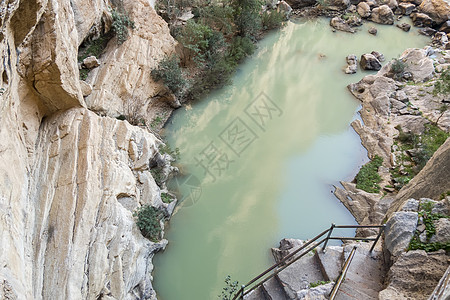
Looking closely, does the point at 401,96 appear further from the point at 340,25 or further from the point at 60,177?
the point at 60,177

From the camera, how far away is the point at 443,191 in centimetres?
532

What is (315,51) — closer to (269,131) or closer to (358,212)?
(269,131)

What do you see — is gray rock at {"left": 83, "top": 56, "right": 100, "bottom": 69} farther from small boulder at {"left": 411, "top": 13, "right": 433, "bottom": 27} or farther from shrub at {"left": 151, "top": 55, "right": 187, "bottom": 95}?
small boulder at {"left": 411, "top": 13, "right": 433, "bottom": 27}

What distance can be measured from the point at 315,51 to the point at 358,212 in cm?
868

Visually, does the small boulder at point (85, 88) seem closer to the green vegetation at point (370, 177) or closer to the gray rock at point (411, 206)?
the gray rock at point (411, 206)

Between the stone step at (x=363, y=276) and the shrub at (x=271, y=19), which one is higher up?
the shrub at (x=271, y=19)

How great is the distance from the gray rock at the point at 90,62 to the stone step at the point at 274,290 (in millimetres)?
7565

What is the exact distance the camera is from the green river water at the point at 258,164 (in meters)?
7.69

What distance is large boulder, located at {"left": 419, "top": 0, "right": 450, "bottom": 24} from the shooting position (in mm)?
16656

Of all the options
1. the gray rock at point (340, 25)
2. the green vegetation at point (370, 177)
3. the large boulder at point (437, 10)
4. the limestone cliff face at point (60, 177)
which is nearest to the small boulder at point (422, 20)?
the large boulder at point (437, 10)

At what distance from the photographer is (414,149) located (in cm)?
991

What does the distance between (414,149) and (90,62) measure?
10.2 m

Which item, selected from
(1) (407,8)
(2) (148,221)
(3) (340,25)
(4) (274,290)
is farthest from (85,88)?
(1) (407,8)

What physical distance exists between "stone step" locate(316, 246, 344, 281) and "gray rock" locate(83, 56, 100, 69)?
7.84 m
